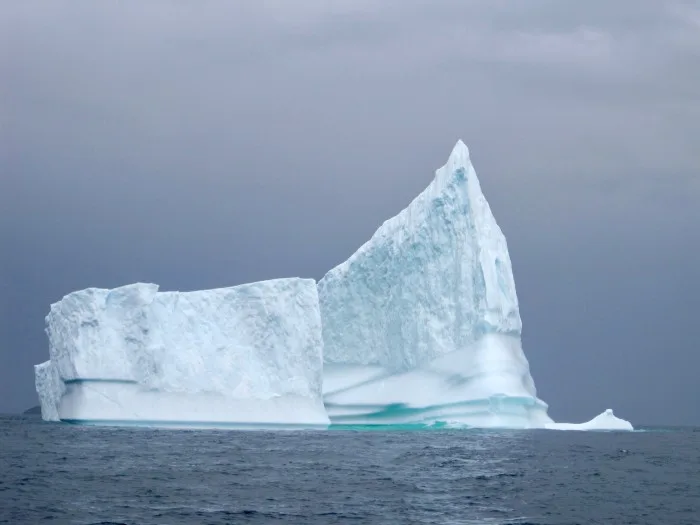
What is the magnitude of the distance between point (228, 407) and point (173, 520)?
14.5 meters

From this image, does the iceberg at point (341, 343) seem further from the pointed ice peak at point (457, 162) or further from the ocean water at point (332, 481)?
the ocean water at point (332, 481)

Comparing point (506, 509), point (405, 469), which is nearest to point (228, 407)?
point (405, 469)

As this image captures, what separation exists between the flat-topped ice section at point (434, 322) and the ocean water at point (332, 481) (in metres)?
4.10

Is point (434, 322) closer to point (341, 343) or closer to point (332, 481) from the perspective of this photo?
point (341, 343)

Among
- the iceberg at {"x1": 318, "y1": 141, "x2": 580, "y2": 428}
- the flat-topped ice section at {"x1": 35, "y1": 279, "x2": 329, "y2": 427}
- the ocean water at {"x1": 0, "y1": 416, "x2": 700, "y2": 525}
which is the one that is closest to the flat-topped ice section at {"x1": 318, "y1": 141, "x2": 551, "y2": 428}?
the iceberg at {"x1": 318, "y1": 141, "x2": 580, "y2": 428}

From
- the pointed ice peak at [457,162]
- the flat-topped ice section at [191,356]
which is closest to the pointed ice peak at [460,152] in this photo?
the pointed ice peak at [457,162]

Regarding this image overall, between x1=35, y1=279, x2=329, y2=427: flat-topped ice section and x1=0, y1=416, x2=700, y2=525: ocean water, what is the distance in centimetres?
202

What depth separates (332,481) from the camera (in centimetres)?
1366

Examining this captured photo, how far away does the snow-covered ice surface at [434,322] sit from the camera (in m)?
26.0

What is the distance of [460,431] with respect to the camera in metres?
27.1

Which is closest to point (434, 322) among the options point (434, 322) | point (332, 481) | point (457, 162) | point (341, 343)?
point (434, 322)

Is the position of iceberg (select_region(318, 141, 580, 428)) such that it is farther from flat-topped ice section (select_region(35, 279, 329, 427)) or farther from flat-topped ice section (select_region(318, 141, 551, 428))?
flat-topped ice section (select_region(35, 279, 329, 427))

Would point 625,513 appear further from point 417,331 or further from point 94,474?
point 417,331

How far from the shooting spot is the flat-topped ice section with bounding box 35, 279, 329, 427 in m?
24.0
